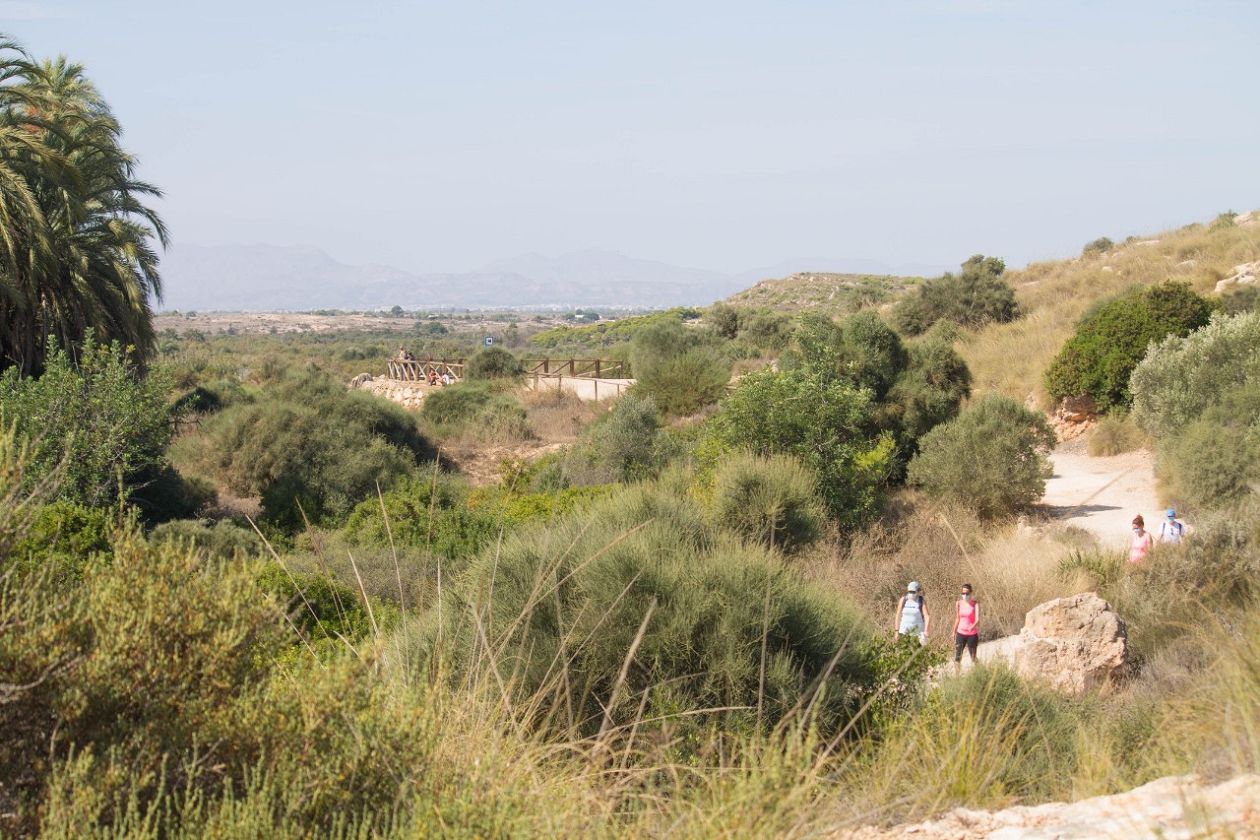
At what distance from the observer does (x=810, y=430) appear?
1623 cm

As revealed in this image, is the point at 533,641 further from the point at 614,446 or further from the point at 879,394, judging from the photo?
the point at 879,394

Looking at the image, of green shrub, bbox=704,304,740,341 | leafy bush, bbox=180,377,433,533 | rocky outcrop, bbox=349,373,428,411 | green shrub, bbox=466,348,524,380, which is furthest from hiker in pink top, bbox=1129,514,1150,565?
green shrub, bbox=704,304,740,341

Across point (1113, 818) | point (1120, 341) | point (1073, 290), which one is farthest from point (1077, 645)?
point (1073, 290)

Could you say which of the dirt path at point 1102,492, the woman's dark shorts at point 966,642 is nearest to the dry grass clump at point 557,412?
the dirt path at point 1102,492

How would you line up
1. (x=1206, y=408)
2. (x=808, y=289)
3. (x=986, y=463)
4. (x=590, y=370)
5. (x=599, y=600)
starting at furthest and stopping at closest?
(x=808, y=289)
(x=590, y=370)
(x=1206, y=408)
(x=986, y=463)
(x=599, y=600)

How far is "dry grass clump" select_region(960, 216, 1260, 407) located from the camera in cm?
2620

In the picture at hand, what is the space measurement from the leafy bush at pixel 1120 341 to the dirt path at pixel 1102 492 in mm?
1225

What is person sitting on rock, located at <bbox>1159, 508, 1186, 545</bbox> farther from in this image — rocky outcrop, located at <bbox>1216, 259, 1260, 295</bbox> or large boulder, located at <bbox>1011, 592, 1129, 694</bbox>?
rocky outcrop, located at <bbox>1216, 259, 1260, 295</bbox>

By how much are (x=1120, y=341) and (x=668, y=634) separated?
1964 cm

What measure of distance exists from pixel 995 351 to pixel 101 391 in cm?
2158

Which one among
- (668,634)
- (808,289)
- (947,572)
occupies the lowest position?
(947,572)

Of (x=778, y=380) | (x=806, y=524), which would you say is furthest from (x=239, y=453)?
(x=806, y=524)

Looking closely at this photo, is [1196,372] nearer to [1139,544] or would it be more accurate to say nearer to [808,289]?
[1139,544]

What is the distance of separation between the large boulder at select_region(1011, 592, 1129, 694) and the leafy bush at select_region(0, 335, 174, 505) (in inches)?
434
